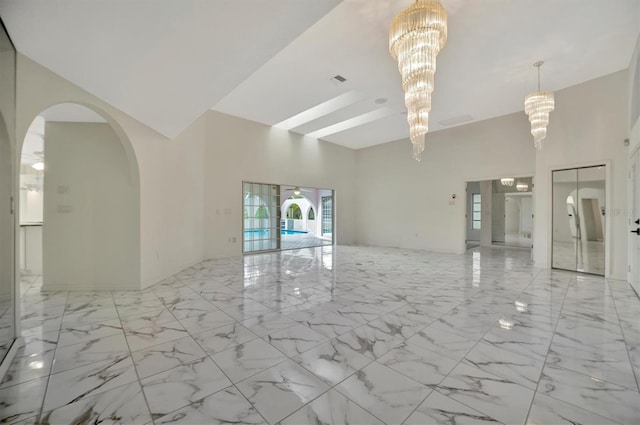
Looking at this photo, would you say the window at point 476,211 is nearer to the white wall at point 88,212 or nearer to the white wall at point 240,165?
the white wall at point 240,165

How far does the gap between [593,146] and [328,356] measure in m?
6.50

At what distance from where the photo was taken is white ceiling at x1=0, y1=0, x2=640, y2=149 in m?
1.94

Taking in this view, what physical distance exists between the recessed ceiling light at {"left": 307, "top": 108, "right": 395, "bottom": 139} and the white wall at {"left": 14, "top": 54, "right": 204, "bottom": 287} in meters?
3.75

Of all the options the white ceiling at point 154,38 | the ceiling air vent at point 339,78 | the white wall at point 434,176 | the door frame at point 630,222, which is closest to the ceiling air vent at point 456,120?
the white wall at point 434,176

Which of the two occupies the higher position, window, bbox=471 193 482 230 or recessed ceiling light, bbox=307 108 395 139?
recessed ceiling light, bbox=307 108 395 139

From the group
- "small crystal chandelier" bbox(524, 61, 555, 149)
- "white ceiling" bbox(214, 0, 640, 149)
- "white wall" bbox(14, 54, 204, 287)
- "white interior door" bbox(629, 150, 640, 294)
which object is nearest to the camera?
"white wall" bbox(14, 54, 204, 287)

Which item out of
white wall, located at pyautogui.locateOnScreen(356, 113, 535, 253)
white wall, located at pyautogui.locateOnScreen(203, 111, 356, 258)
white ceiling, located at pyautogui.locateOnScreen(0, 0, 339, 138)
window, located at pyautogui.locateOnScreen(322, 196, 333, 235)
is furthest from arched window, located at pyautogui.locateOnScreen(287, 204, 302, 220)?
white ceiling, located at pyautogui.locateOnScreen(0, 0, 339, 138)

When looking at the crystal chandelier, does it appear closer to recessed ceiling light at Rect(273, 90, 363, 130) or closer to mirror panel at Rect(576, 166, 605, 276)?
recessed ceiling light at Rect(273, 90, 363, 130)

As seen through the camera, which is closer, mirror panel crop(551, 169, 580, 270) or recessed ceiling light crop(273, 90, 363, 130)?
mirror panel crop(551, 169, 580, 270)

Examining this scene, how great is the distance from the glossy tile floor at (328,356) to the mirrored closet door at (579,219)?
1177 mm

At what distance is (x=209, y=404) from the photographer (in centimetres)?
159

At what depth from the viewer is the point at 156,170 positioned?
4391 mm

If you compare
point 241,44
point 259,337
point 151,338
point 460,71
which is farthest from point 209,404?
point 460,71

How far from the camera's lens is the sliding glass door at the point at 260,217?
7.57m
